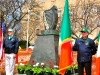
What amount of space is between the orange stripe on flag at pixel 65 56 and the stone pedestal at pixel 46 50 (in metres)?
2.04

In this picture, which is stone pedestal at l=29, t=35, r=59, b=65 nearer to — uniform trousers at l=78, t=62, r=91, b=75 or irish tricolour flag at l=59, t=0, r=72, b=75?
irish tricolour flag at l=59, t=0, r=72, b=75

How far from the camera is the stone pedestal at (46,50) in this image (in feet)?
38.9

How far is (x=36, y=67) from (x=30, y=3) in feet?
89.4

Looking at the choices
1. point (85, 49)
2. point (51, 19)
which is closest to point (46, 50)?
point (51, 19)

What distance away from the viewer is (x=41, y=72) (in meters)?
10.9

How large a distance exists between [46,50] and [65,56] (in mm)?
2438

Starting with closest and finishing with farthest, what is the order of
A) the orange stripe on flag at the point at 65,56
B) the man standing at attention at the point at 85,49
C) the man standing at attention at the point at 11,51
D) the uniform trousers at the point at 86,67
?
the man standing at attention at the point at 85,49 → the uniform trousers at the point at 86,67 → the orange stripe on flag at the point at 65,56 → the man standing at attention at the point at 11,51

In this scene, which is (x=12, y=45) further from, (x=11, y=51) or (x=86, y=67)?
(x=86, y=67)

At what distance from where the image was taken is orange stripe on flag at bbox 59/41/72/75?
9.64 m

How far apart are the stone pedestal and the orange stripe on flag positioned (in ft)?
6.69

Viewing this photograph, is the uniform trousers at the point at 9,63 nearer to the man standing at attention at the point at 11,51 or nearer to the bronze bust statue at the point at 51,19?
the man standing at attention at the point at 11,51

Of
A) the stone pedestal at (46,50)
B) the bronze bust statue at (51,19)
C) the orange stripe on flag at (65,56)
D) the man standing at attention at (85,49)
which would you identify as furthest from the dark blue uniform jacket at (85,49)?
the bronze bust statue at (51,19)

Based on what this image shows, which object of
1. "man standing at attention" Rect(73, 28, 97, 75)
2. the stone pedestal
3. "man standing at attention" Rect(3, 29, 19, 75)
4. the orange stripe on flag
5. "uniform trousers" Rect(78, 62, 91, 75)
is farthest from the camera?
the stone pedestal

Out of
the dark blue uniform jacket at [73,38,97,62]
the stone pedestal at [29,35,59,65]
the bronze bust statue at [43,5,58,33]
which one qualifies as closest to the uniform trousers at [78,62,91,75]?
the dark blue uniform jacket at [73,38,97,62]
